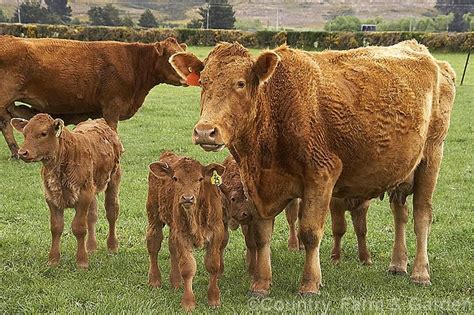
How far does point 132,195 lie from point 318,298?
5400 mm

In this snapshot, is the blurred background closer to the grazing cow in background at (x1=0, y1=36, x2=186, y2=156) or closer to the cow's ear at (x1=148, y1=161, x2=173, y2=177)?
the grazing cow in background at (x1=0, y1=36, x2=186, y2=156)

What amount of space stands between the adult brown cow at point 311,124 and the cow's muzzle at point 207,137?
0.02m

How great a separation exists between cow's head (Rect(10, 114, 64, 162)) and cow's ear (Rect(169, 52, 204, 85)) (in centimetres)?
175

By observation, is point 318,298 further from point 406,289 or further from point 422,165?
point 422,165

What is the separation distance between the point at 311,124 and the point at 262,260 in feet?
4.93

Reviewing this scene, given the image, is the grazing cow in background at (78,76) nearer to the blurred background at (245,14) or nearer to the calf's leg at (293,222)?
the calf's leg at (293,222)

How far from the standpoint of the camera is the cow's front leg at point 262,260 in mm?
6809

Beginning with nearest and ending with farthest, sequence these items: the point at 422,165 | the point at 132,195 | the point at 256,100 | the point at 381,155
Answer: the point at 256,100 < the point at 381,155 < the point at 422,165 < the point at 132,195

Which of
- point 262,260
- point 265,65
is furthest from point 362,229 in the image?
point 265,65

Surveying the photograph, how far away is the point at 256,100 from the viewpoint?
6.16m

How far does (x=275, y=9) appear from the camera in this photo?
93.9 meters

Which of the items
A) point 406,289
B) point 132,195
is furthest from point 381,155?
point 132,195

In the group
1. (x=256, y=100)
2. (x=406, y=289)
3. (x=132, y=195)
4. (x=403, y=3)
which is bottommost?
(x=403, y=3)

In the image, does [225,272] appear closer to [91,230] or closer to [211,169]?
[211,169]
